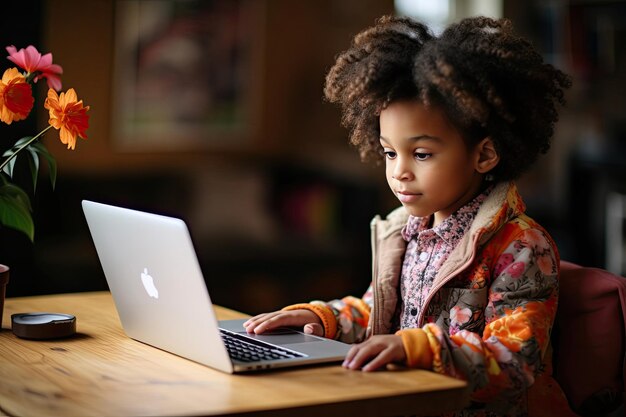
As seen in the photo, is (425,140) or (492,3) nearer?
(425,140)

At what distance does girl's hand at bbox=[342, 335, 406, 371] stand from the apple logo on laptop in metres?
0.32

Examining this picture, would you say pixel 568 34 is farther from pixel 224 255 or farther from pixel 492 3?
pixel 224 255

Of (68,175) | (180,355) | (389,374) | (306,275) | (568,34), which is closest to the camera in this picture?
(389,374)

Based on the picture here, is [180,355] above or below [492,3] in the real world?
below

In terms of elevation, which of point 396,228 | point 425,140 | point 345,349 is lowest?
point 345,349

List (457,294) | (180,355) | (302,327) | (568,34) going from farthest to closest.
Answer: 1. (568,34)
2. (302,327)
3. (457,294)
4. (180,355)

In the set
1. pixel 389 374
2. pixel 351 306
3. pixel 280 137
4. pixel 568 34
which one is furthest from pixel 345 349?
pixel 568 34

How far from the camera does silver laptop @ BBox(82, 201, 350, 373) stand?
1371 mm

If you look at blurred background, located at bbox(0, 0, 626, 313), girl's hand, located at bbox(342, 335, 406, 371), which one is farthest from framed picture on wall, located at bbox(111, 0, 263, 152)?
girl's hand, located at bbox(342, 335, 406, 371)

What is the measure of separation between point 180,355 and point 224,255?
330 cm

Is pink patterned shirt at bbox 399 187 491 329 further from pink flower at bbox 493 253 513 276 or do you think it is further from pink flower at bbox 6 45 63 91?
pink flower at bbox 6 45 63 91

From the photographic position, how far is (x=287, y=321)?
67.2 inches

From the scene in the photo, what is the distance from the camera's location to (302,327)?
1743 millimetres

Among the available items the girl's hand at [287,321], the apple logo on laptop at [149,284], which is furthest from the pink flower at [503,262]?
the apple logo on laptop at [149,284]
